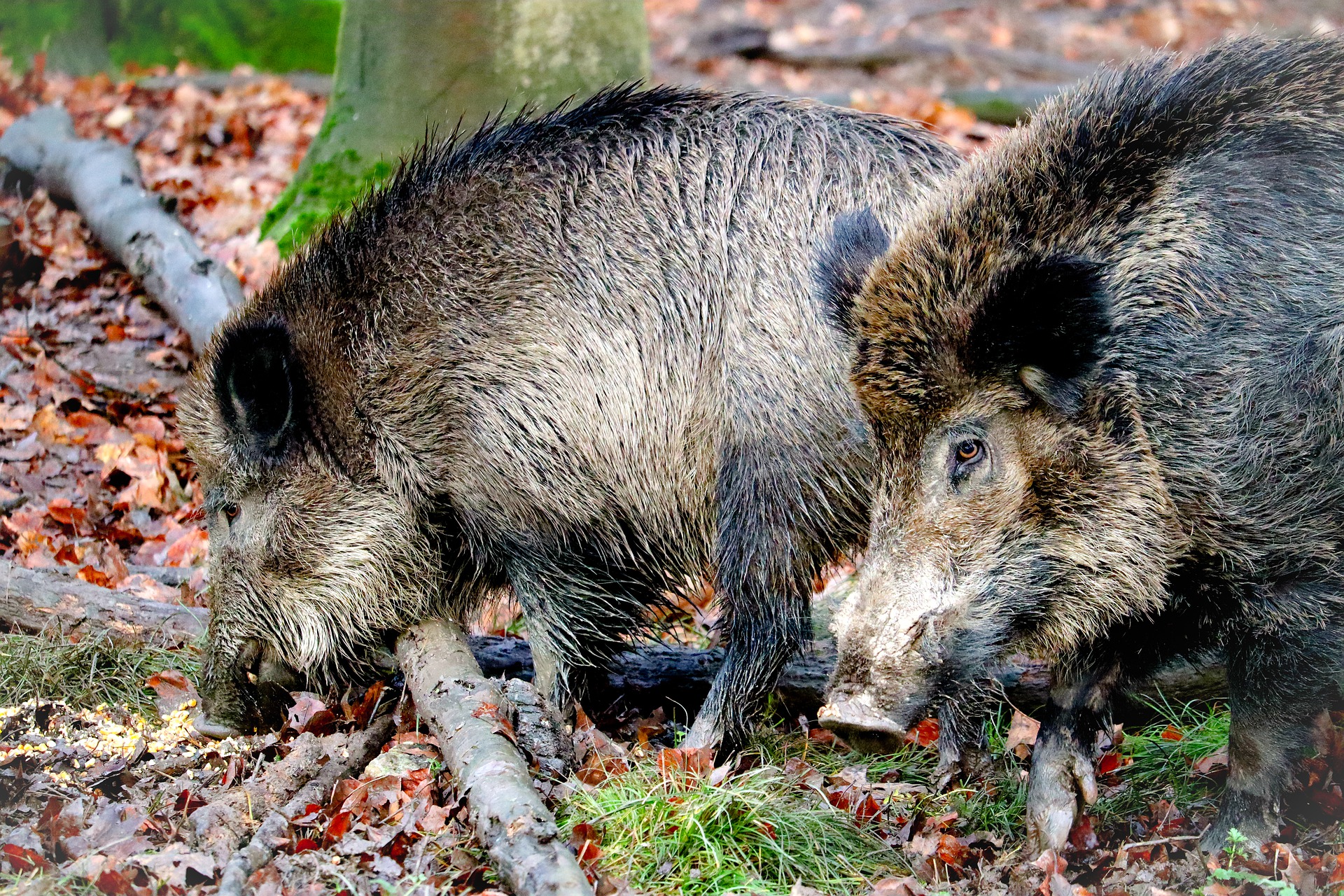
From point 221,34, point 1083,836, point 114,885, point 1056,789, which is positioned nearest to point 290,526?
point 114,885

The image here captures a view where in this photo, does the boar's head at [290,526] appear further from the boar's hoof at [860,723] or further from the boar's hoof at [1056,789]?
the boar's hoof at [1056,789]

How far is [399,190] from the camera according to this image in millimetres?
5598

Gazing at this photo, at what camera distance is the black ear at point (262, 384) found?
5.36 metres

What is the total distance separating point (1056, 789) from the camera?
14.4 ft

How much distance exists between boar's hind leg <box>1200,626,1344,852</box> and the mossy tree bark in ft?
17.4

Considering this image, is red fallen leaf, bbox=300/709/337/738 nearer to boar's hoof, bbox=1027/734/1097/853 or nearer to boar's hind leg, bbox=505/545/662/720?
boar's hind leg, bbox=505/545/662/720

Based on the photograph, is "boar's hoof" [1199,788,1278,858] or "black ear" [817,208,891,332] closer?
"boar's hoof" [1199,788,1278,858]

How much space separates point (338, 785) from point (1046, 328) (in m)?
2.88

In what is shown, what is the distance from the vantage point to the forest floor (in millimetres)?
3945

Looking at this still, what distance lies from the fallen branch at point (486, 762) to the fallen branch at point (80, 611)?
115cm

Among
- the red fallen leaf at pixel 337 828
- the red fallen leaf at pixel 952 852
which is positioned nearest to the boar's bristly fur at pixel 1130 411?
the red fallen leaf at pixel 952 852

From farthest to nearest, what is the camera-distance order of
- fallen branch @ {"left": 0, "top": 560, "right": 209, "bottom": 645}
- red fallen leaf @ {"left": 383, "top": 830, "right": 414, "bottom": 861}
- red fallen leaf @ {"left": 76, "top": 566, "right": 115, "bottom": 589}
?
red fallen leaf @ {"left": 76, "top": 566, "right": 115, "bottom": 589} → fallen branch @ {"left": 0, "top": 560, "right": 209, "bottom": 645} → red fallen leaf @ {"left": 383, "top": 830, "right": 414, "bottom": 861}

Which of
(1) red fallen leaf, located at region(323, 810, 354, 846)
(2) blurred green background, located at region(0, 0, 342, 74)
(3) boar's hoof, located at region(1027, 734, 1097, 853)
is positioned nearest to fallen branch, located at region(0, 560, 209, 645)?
(1) red fallen leaf, located at region(323, 810, 354, 846)

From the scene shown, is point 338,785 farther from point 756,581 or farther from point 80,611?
point 80,611
